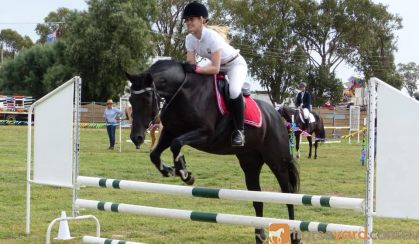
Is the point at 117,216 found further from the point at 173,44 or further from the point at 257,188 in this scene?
the point at 173,44

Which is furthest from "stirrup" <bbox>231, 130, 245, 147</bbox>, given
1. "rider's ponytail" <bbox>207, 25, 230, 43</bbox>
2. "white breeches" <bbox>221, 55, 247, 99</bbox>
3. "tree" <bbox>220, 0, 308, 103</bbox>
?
"tree" <bbox>220, 0, 308, 103</bbox>

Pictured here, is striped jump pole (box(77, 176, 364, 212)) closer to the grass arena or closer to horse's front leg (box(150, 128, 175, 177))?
horse's front leg (box(150, 128, 175, 177))

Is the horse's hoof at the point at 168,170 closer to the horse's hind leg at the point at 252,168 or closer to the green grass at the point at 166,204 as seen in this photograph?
the horse's hind leg at the point at 252,168

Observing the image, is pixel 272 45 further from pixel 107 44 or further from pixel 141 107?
pixel 141 107

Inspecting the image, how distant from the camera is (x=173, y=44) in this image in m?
53.3

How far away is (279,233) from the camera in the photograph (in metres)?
4.91

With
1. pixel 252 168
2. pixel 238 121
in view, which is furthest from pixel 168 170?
pixel 252 168

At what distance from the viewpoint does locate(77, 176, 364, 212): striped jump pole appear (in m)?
4.60

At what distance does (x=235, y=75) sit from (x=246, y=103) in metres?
0.35

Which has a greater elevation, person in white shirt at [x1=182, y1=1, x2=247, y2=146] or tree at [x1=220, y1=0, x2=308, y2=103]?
tree at [x1=220, y1=0, x2=308, y2=103]

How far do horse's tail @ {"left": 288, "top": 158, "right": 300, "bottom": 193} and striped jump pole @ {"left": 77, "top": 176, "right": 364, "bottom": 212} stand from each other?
4.91 ft

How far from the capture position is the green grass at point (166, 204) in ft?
22.3

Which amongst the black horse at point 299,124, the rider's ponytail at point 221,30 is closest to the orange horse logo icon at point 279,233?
the rider's ponytail at point 221,30

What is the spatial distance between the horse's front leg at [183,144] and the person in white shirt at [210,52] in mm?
466
